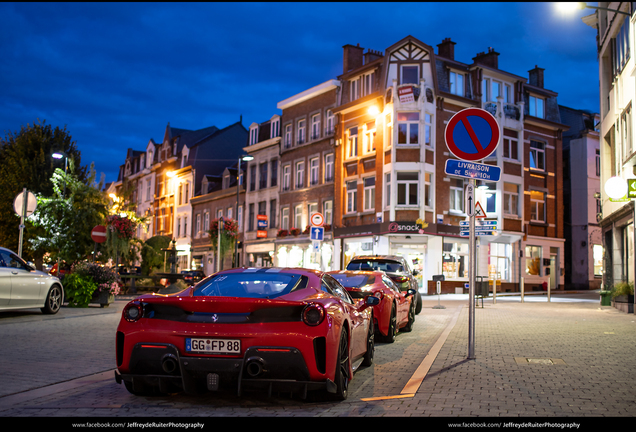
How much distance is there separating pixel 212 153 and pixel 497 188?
3059cm

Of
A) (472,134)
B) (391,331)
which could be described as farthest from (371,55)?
(472,134)

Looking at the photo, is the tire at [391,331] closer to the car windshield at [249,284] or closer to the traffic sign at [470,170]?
the traffic sign at [470,170]

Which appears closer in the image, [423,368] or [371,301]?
[371,301]

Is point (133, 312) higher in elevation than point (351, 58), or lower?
lower

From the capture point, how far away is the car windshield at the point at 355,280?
11.0m

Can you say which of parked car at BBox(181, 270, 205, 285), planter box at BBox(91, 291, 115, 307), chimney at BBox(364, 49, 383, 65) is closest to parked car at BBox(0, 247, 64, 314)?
planter box at BBox(91, 291, 115, 307)

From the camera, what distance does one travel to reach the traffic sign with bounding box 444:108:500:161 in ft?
30.3

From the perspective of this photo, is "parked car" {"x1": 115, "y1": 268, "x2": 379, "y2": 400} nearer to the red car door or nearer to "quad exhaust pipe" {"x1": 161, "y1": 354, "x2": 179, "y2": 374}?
"quad exhaust pipe" {"x1": 161, "y1": 354, "x2": 179, "y2": 374}

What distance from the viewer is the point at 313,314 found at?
552cm

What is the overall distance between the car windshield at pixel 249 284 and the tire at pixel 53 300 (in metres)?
9.61

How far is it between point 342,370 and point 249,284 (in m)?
1.32

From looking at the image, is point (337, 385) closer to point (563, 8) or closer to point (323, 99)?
point (563, 8)

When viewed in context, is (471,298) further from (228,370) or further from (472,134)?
(228,370)
